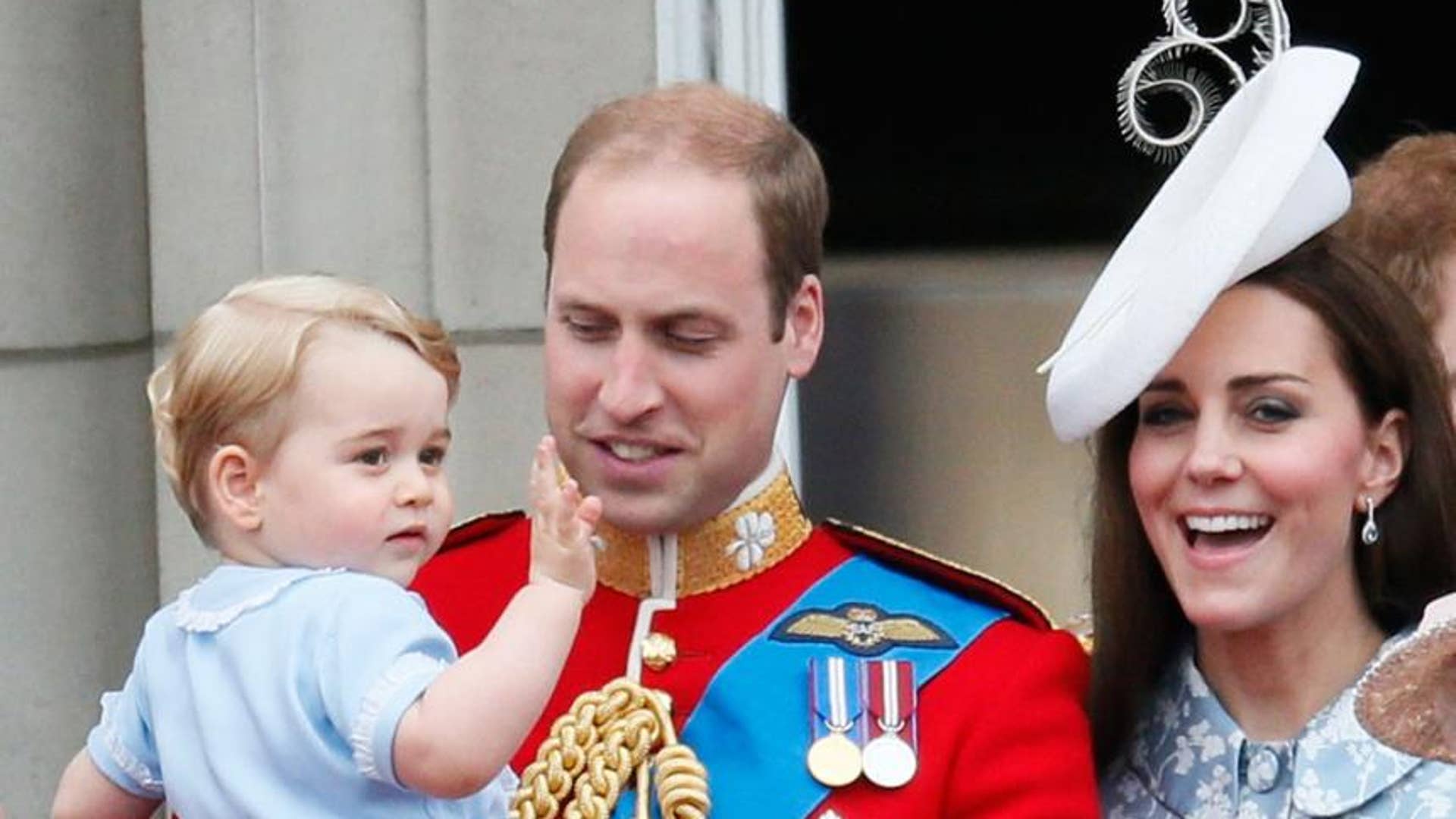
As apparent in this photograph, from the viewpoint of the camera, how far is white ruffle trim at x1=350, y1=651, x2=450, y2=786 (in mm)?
2619

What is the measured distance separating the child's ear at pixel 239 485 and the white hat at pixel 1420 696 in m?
0.95

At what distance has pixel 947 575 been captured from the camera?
3.20 meters

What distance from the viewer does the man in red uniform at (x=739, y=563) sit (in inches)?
119

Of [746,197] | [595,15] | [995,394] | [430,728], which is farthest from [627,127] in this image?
[995,394]

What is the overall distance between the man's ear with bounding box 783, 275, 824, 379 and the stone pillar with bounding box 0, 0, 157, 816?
7.25 feet

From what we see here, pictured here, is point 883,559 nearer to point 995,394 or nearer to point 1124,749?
point 1124,749

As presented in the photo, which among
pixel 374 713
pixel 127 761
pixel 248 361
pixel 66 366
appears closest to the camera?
pixel 374 713

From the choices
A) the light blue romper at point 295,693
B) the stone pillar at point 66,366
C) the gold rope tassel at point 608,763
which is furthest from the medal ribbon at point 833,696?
the stone pillar at point 66,366

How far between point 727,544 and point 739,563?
25 mm

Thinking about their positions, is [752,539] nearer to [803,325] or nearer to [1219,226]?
[803,325]

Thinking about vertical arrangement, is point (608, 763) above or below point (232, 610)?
below

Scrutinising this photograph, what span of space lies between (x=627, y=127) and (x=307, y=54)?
1.95m

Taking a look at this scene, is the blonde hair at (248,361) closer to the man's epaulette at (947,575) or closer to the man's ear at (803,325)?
the man's ear at (803,325)

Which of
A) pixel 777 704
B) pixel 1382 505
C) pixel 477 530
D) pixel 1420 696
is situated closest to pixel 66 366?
pixel 477 530
